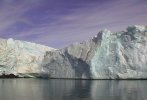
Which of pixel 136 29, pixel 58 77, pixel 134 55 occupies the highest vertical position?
pixel 136 29

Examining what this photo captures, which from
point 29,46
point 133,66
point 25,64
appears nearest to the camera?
point 133,66

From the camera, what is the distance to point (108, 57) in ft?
132

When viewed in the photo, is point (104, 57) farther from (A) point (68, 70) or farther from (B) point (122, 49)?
(A) point (68, 70)

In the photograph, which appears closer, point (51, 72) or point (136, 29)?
point (136, 29)

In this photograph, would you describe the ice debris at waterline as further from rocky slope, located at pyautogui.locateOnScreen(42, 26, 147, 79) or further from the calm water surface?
the calm water surface

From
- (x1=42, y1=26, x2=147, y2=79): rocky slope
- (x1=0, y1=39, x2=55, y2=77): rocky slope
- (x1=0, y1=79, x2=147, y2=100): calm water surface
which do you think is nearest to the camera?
(x1=0, y1=79, x2=147, y2=100): calm water surface

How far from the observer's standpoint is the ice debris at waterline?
127ft

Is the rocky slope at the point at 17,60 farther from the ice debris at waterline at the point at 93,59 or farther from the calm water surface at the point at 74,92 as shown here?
the calm water surface at the point at 74,92

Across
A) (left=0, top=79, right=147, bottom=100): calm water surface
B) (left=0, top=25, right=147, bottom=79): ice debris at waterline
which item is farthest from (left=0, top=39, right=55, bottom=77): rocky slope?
(left=0, top=79, right=147, bottom=100): calm water surface

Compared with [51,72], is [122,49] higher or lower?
higher

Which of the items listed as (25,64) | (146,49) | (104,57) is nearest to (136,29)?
(146,49)

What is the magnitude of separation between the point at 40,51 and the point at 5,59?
25.4ft

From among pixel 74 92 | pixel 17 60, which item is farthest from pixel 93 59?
pixel 74 92

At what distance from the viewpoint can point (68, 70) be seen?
4356cm
